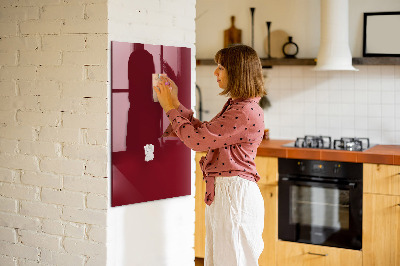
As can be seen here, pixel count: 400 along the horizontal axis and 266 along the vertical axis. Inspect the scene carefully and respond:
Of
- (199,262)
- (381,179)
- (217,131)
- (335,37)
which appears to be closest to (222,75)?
(217,131)

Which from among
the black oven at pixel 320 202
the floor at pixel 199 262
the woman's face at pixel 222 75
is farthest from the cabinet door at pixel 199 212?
the woman's face at pixel 222 75

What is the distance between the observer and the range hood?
418 centimetres

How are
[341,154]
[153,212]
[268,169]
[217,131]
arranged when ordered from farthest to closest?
[268,169] < [341,154] < [153,212] < [217,131]

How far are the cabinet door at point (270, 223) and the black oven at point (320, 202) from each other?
35 mm

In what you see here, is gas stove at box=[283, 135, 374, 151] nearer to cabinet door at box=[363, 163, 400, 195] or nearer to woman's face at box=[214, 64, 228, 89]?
cabinet door at box=[363, 163, 400, 195]

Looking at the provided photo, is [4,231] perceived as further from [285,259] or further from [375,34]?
[375,34]

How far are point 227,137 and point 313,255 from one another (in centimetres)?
182

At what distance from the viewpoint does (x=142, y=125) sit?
2832 millimetres

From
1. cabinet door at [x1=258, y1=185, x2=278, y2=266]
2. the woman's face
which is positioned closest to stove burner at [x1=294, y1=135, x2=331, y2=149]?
cabinet door at [x1=258, y1=185, x2=278, y2=266]

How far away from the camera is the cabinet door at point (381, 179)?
3709 mm

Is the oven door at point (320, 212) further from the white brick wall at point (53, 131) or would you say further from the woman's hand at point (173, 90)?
the white brick wall at point (53, 131)

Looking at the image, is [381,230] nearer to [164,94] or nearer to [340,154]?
[340,154]

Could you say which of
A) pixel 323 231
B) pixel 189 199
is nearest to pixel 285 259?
pixel 323 231

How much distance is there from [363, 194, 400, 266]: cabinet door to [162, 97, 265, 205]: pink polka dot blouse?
4.57 feet
